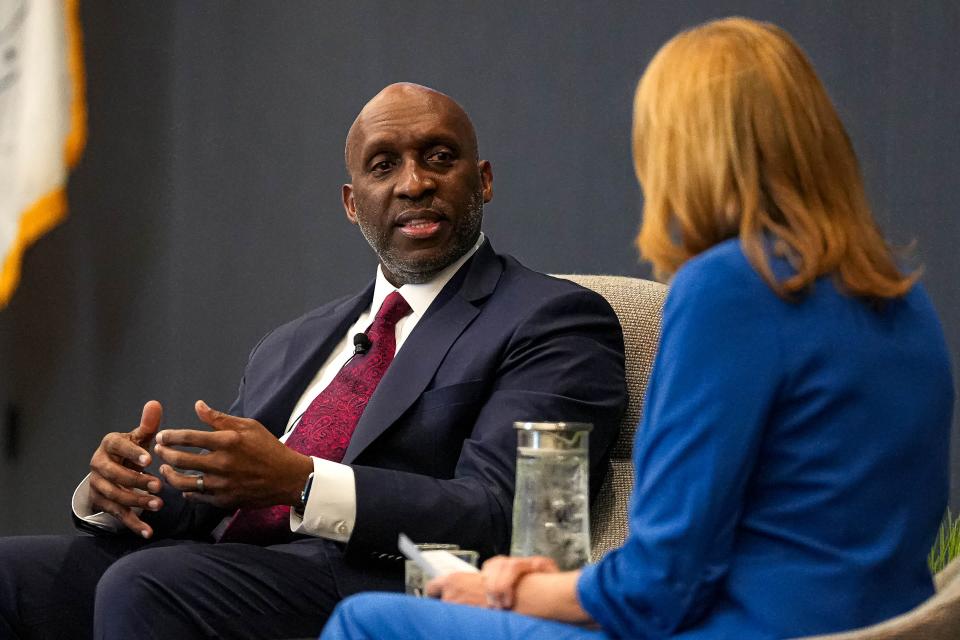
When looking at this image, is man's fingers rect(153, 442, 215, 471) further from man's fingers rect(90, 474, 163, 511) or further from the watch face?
man's fingers rect(90, 474, 163, 511)

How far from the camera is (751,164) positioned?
129cm

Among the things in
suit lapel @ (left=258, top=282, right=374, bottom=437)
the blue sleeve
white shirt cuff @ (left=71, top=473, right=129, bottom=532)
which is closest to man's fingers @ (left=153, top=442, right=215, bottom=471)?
white shirt cuff @ (left=71, top=473, right=129, bottom=532)

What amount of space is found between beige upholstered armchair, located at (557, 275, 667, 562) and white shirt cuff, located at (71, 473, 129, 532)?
89cm

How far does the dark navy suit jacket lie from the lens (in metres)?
2.02

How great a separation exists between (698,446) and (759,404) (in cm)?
7

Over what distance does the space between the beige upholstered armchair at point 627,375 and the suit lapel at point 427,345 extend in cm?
24

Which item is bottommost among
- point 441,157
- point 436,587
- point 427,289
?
point 436,587

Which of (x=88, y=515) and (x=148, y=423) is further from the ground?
(x=148, y=423)

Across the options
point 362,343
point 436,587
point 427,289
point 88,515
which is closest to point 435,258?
point 427,289

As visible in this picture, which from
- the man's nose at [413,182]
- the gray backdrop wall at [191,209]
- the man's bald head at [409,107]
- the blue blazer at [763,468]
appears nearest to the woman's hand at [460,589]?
the blue blazer at [763,468]

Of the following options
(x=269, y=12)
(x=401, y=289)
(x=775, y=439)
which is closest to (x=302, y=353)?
(x=401, y=289)

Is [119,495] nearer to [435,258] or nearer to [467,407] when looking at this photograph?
[467,407]

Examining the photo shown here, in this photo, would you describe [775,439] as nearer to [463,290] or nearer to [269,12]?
[463,290]

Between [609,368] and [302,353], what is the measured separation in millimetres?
682
